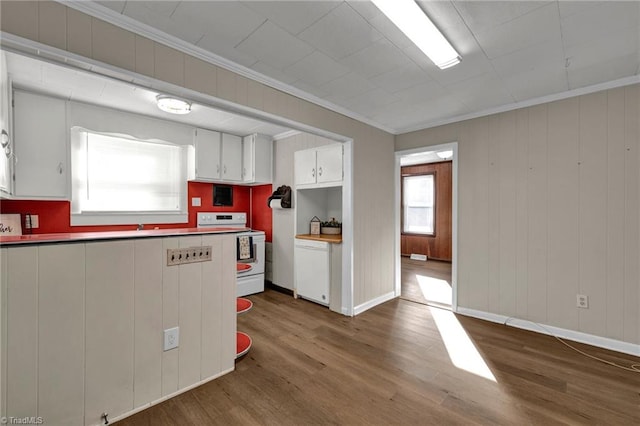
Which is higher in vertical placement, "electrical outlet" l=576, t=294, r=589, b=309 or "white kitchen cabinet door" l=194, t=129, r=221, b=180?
"white kitchen cabinet door" l=194, t=129, r=221, b=180

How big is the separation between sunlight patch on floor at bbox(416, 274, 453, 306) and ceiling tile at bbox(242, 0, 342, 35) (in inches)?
146

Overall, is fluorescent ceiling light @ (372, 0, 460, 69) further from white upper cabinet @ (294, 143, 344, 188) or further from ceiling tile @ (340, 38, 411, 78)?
white upper cabinet @ (294, 143, 344, 188)

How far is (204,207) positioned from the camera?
14.8ft

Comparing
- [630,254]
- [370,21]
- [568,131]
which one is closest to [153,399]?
[370,21]

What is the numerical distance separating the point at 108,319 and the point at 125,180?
9.13ft

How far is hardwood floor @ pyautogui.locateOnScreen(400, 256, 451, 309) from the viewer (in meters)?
4.02

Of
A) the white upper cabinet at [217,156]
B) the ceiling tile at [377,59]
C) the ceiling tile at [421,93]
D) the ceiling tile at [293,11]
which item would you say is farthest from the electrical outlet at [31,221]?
the ceiling tile at [421,93]

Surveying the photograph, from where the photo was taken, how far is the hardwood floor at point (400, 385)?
1.74m

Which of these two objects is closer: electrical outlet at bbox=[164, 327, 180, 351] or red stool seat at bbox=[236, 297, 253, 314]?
electrical outlet at bbox=[164, 327, 180, 351]

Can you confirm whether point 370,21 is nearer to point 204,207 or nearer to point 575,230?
point 575,230

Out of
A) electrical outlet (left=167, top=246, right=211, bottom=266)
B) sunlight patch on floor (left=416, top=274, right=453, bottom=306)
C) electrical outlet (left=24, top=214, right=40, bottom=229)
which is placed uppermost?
electrical outlet (left=24, top=214, right=40, bottom=229)

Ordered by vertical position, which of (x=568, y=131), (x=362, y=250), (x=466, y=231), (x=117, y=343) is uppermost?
(x=568, y=131)

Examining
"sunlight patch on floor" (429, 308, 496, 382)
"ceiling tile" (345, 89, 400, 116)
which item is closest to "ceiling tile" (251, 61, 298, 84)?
"ceiling tile" (345, 89, 400, 116)

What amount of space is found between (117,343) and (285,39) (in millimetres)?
2280
